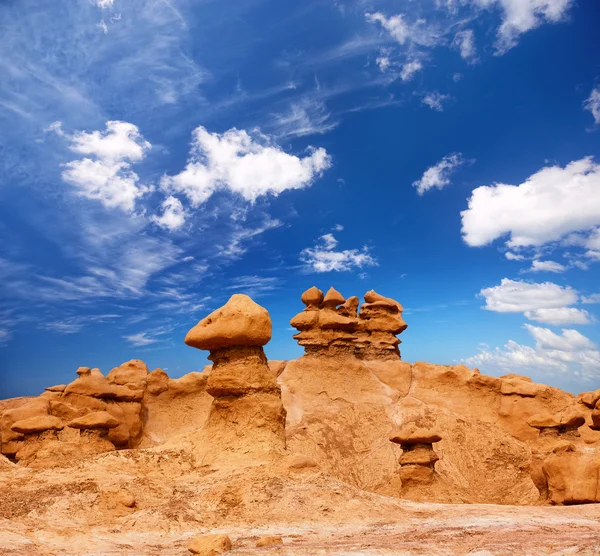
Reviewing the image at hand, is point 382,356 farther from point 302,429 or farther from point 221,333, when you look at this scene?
point 221,333

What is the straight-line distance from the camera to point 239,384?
12719mm

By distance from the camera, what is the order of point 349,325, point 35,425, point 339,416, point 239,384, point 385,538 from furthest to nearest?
point 349,325, point 339,416, point 35,425, point 239,384, point 385,538

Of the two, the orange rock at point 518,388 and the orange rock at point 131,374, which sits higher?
the orange rock at point 131,374

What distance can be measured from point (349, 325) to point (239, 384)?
20456 mm

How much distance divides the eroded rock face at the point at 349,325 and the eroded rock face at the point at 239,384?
727 inches

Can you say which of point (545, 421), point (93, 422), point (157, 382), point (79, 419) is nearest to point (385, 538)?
point (93, 422)

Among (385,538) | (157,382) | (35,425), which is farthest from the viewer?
(157,382)

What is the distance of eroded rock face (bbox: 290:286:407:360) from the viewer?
31.9m

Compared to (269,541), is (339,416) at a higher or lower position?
higher

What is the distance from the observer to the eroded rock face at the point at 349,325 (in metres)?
31.9

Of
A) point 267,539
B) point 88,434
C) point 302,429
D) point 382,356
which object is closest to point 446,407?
point 382,356

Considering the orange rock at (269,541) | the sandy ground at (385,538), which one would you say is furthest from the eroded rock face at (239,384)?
the orange rock at (269,541)

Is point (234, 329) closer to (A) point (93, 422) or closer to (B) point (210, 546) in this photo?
(B) point (210, 546)

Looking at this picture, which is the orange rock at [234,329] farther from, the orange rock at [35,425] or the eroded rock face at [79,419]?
the orange rock at [35,425]
